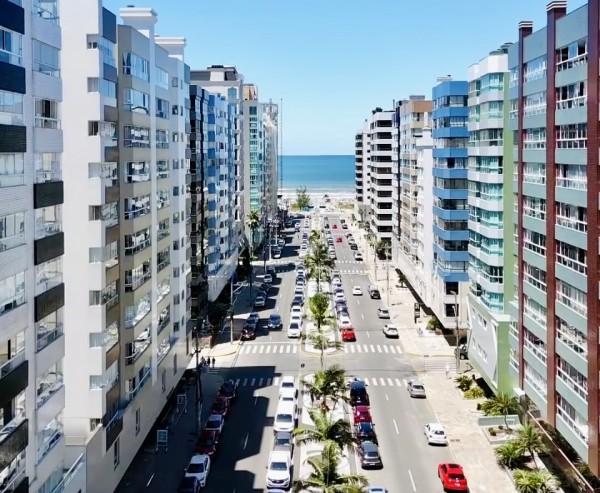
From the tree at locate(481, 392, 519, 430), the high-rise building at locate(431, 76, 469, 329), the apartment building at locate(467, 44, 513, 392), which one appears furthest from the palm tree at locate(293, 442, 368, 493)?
the high-rise building at locate(431, 76, 469, 329)

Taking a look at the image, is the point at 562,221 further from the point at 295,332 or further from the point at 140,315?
the point at 295,332

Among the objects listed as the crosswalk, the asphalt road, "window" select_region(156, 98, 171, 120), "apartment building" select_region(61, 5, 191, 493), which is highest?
"window" select_region(156, 98, 171, 120)

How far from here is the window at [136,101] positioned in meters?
44.6

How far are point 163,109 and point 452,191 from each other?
103 ft

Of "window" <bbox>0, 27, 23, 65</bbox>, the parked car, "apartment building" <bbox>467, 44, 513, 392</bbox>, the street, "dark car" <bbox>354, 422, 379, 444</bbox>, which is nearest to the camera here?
"window" <bbox>0, 27, 23, 65</bbox>

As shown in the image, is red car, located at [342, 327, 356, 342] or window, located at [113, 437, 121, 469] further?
red car, located at [342, 327, 356, 342]

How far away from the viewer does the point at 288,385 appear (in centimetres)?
6000

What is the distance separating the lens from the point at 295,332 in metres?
81.6

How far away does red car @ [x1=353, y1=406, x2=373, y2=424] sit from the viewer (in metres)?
52.5

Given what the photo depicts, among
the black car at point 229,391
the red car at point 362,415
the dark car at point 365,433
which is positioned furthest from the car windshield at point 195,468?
the black car at point 229,391

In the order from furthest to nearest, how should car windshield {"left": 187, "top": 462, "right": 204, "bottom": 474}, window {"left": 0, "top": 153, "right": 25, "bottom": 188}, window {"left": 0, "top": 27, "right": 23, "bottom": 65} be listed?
car windshield {"left": 187, "top": 462, "right": 204, "bottom": 474} < window {"left": 0, "top": 153, "right": 25, "bottom": 188} < window {"left": 0, "top": 27, "right": 23, "bottom": 65}

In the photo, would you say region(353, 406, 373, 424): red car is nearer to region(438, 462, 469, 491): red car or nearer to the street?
the street

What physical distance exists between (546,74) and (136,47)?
25670 millimetres

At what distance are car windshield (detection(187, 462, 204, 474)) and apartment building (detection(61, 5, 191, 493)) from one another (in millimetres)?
4404
